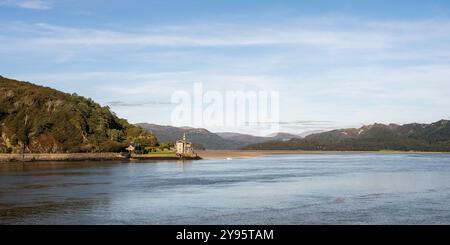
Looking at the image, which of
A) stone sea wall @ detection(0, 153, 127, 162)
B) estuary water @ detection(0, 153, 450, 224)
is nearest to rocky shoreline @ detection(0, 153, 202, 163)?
stone sea wall @ detection(0, 153, 127, 162)

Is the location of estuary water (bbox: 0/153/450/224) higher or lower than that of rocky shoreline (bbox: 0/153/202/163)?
lower

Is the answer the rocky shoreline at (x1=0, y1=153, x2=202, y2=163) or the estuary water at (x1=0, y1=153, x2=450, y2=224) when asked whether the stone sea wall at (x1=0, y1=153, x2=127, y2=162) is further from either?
the estuary water at (x1=0, y1=153, x2=450, y2=224)

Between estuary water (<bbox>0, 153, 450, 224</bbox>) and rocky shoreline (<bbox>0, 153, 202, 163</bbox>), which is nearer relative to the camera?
estuary water (<bbox>0, 153, 450, 224</bbox>)

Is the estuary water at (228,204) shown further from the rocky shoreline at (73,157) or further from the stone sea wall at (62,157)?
the rocky shoreline at (73,157)

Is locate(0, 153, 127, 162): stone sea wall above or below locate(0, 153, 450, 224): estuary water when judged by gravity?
above

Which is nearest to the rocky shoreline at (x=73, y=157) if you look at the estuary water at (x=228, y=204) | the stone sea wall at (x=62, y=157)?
the stone sea wall at (x=62, y=157)

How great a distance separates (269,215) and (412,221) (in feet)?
35.0

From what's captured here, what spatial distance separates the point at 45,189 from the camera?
68438 millimetres

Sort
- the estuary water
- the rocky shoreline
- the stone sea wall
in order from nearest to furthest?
the estuary water < the stone sea wall < the rocky shoreline

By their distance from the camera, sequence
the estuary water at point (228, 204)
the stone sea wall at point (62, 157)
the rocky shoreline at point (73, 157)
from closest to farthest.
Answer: the estuary water at point (228, 204), the stone sea wall at point (62, 157), the rocky shoreline at point (73, 157)

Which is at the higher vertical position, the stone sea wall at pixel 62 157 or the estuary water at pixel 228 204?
the stone sea wall at pixel 62 157

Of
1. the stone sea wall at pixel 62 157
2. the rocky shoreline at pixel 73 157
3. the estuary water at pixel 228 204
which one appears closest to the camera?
the estuary water at pixel 228 204

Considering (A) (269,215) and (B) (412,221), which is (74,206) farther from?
(B) (412,221)

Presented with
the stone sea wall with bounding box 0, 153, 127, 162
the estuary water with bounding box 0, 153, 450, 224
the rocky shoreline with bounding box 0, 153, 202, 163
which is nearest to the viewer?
the estuary water with bounding box 0, 153, 450, 224
